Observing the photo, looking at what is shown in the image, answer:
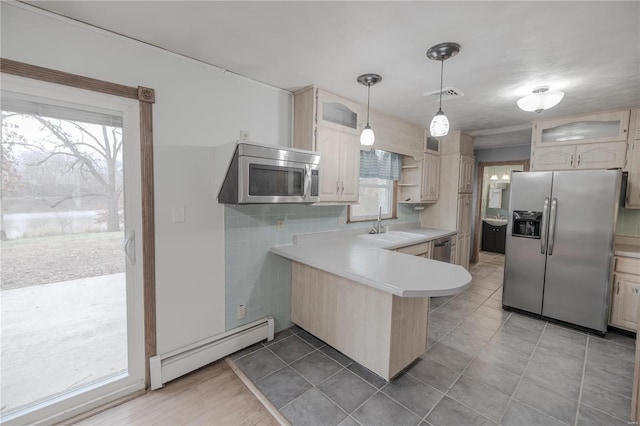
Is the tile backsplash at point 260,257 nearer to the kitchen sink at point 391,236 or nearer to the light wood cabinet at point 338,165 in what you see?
the light wood cabinet at point 338,165

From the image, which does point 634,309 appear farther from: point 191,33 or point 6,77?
point 6,77

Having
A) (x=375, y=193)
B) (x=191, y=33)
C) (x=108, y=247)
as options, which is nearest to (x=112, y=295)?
(x=108, y=247)

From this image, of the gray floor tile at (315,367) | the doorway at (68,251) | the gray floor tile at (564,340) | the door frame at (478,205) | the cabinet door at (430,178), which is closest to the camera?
the doorway at (68,251)

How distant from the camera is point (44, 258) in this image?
5.30 ft

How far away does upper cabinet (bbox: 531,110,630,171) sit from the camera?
2916 millimetres

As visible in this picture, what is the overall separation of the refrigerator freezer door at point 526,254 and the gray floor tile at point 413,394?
202cm

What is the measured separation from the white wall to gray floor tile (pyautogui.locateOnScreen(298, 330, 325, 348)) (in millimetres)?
777

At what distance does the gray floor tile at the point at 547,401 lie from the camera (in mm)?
1700

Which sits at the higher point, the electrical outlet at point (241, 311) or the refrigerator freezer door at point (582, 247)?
the refrigerator freezer door at point (582, 247)

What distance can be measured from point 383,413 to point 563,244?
2.64 metres

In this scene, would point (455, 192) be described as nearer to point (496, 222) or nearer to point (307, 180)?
point (307, 180)

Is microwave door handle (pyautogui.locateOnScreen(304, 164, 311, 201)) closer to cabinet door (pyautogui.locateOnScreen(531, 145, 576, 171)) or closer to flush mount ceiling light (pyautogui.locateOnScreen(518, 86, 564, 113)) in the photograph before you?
flush mount ceiling light (pyautogui.locateOnScreen(518, 86, 564, 113))

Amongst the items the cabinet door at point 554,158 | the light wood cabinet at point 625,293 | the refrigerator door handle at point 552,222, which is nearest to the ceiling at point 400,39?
the cabinet door at point 554,158

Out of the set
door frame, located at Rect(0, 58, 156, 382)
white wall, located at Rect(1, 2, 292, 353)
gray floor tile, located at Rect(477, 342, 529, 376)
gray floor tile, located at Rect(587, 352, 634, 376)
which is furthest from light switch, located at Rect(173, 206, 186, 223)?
gray floor tile, located at Rect(587, 352, 634, 376)
